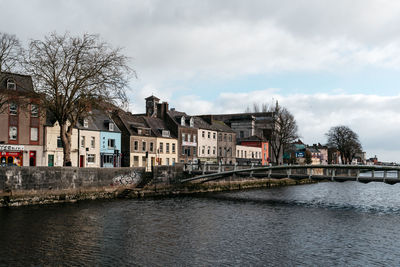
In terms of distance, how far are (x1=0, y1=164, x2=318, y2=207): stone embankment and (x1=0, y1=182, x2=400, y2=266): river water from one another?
238 centimetres

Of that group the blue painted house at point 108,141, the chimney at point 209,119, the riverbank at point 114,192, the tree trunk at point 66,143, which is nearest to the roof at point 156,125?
the blue painted house at point 108,141

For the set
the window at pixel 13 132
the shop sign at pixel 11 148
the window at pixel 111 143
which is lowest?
the shop sign at pixel 11 148

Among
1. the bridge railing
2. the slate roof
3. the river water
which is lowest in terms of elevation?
the river water

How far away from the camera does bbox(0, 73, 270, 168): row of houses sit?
43.8 m

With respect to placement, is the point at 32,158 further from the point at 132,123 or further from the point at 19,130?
the point at 132,123

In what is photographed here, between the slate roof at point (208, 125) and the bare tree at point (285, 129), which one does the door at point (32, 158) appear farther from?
the bare tree at point (285, 129)

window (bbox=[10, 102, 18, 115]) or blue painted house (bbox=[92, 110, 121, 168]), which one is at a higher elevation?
window (bbox=[10, 102, 18, 115])

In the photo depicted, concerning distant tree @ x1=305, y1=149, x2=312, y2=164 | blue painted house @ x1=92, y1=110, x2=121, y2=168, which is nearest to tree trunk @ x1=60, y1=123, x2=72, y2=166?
blue painted house @ x1=92, y1=110, x2=121, y2=168

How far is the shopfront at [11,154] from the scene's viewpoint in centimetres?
4288

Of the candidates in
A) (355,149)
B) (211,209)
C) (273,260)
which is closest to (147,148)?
(211,209)

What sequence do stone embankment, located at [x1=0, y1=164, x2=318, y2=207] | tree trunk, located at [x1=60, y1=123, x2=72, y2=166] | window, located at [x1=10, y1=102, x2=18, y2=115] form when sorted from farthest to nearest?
window, located at [x1=10, y1=102, x2=18, y2=115]
tree trunk, located at [x1=60, y1=123, x2=72, y2=166]
stone embankment, located at [x1=0, y1=164, x2=318, y2=207]

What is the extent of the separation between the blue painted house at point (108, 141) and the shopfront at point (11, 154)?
11.4m

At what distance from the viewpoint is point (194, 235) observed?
885 inches

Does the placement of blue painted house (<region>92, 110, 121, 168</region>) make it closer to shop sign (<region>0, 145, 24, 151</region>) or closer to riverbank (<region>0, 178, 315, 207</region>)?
shop sign (<region>0, 145, 24, 151</region>)
